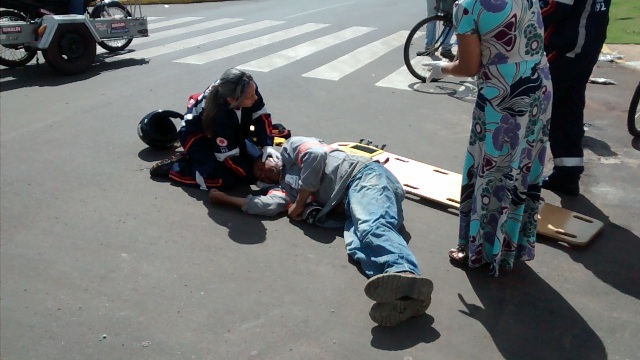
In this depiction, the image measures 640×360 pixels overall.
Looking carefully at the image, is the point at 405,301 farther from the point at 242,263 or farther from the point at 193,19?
the point at 193,19

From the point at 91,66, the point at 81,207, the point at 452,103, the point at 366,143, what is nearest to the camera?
the point at 81,207

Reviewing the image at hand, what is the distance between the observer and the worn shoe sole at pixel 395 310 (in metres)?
3.50

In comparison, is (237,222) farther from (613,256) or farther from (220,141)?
(613,256)

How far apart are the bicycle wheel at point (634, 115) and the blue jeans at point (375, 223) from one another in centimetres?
325

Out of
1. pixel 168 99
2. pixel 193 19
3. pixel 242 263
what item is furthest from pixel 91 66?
pixel 242 263

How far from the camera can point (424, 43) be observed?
936 centimetres

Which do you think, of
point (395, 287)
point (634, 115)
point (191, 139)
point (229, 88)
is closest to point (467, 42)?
point (395, 287)

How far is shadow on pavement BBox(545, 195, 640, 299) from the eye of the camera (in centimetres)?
406

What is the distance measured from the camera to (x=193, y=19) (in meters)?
14.3

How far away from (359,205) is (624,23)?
407 inches

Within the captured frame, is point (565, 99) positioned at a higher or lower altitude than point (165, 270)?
higher

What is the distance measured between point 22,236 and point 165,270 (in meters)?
1.27

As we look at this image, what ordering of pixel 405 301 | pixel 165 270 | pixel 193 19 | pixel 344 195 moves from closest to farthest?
pixel 405 301
pixel 165 270
pixel 344 195
pixel 193 19

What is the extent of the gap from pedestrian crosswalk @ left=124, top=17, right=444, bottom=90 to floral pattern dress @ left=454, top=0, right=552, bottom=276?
483 cm
